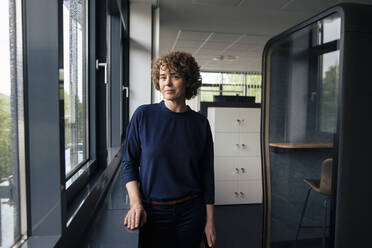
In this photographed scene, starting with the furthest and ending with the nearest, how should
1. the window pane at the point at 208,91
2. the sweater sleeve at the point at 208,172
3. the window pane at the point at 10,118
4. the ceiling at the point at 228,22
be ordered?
the window pane at the point at 208,91
the ceiling at the point at 228,22
the sweater sleeve at the point at 208,172
the window pane at the point at 10,118

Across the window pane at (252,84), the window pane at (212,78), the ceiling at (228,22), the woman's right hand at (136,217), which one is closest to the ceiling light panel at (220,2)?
the ceiling at (228,22)

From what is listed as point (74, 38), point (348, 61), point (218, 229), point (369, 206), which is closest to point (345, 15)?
point (348, 61)

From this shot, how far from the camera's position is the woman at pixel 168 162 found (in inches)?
39.7

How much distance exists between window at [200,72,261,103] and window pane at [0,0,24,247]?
8668 millimetres

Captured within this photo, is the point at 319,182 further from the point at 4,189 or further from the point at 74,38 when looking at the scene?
the point at 74,38

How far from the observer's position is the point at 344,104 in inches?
41.3

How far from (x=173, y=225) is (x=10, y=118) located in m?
0.68

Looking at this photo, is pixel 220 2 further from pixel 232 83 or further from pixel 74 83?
pixel 232 83

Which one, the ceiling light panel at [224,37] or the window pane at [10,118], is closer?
the window pane at [10,118]

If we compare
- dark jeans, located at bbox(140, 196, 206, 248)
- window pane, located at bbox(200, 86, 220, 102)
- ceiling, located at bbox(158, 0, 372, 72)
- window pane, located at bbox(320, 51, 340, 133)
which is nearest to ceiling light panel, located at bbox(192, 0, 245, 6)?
ceiling, located at bbox(158, 0, 372, 72)

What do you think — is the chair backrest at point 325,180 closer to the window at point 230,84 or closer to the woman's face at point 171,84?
the woman's face at point 171,84

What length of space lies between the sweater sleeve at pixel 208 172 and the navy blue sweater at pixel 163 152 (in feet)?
0.11

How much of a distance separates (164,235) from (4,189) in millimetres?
586

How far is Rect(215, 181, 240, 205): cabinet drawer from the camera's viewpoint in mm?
3463
